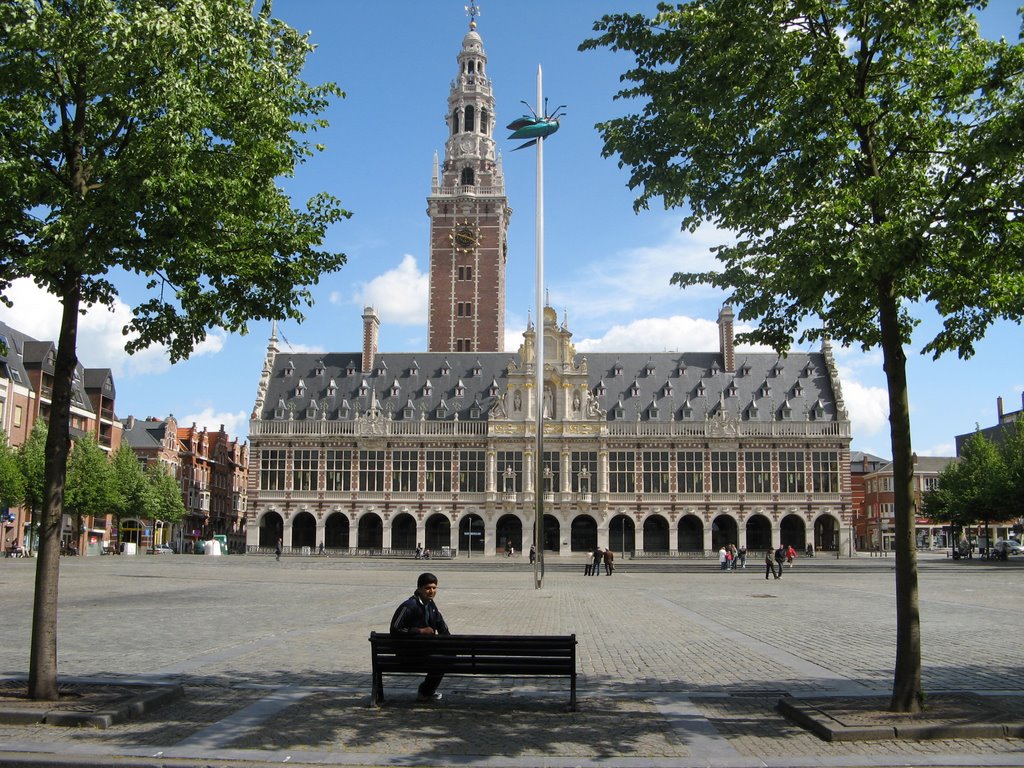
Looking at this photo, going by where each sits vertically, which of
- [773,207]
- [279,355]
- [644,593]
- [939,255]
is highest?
[279,355]

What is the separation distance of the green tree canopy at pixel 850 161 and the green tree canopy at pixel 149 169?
4136 millimetres

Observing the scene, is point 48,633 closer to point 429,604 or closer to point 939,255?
point 429,604

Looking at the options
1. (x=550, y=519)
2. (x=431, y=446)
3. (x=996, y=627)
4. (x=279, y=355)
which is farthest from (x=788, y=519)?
(x=996, y=627)

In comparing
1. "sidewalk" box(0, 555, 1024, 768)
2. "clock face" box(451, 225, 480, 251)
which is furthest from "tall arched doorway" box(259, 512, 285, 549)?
"sidewalk" box(0, 555, 1024, 768)

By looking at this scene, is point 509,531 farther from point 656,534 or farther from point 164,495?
point 164,495

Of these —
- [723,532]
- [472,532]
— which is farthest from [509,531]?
[723,532]

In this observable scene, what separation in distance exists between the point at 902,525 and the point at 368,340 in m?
76.2

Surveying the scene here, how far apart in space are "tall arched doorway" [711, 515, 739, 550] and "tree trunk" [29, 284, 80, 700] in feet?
229

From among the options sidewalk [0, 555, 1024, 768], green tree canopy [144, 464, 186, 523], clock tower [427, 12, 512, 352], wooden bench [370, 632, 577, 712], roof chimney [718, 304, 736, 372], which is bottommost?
sidewalk [0, 555, 1024, 768]

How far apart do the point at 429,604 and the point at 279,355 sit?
76657 millimetres

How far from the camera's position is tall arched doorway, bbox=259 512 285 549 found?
78750 millimetres

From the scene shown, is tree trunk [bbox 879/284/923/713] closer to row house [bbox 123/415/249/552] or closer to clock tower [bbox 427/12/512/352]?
row house [bbox 123/415/249/552]

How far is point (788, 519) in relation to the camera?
77188 mm

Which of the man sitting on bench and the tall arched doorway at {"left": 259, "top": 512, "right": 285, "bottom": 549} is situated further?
the tall arched doorway at {"left": 259, "top": 512, "right": 285, "bottom": 549}
